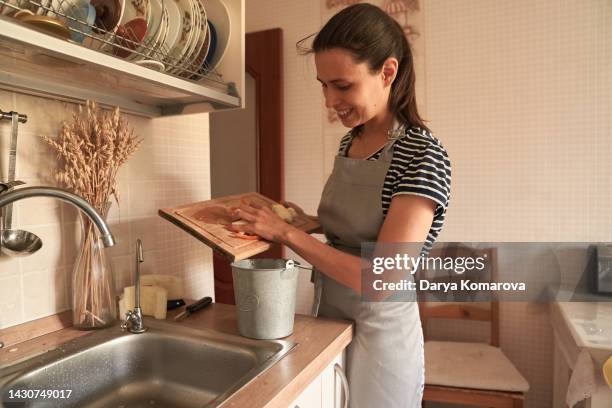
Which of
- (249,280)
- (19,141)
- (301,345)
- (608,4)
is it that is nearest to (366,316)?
(301,345)

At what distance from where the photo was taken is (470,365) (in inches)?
67.7

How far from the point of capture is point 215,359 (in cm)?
91

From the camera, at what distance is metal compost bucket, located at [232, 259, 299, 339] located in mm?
882

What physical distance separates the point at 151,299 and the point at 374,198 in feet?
1.97

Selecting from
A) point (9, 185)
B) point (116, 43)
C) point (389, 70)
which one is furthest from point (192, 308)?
point (389, 70)

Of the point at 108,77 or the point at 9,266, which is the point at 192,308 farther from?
the point at 108,77

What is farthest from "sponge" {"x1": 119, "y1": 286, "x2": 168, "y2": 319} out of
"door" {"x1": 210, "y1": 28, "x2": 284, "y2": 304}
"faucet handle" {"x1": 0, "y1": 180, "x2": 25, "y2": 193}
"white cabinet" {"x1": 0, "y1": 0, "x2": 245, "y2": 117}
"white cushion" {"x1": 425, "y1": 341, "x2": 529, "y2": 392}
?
"door" {"x1": 210, "y1": 28, "x2": 284, "y2": 304}

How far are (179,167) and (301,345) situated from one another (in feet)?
2.26

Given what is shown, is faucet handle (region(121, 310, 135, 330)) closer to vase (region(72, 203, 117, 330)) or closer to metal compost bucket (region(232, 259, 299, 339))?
vase (region(72, 203, 117, 330))

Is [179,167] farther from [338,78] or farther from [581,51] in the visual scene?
[581,51]

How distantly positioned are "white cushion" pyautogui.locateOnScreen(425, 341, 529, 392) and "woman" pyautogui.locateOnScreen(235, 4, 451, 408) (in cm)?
71

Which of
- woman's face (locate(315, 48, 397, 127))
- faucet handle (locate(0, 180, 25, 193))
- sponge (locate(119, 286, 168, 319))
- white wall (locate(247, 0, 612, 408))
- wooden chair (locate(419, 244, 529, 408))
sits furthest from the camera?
white wall (locate(247, 0, 612, 408))

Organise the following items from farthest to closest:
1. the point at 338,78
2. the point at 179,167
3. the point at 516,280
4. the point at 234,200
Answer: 1. the point at 516,280
2. the point at 179,167
3. the point at 234,200
4. the point at 338,78

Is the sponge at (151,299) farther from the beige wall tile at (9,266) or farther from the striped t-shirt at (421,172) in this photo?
the striped t-shirt at (421,172)
